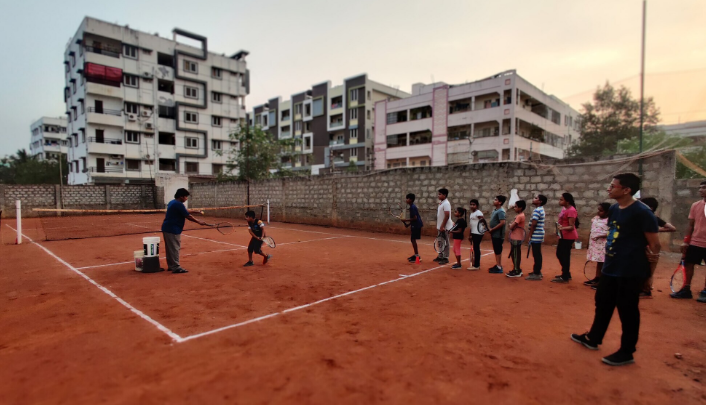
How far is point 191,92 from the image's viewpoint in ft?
138

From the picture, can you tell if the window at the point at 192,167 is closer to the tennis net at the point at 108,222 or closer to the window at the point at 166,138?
the window at the point at 166,138

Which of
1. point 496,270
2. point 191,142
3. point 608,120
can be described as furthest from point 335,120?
point 496,270

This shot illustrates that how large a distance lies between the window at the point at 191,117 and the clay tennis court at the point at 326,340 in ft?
124

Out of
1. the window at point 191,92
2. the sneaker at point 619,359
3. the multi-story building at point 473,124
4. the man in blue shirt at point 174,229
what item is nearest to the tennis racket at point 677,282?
the sneaker at point 619,359

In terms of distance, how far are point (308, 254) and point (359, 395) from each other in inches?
283

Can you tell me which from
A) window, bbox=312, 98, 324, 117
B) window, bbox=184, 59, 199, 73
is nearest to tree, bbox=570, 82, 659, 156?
window, bbox=312, 98, 324, 117

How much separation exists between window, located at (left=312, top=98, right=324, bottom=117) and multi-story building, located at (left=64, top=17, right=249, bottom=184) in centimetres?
1376

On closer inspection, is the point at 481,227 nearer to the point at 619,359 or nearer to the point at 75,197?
the point at 619,359

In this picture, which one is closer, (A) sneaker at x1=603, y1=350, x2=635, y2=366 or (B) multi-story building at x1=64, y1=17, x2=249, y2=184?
(A) sneaker at x1=603, y1=350, x2=635, y2=366

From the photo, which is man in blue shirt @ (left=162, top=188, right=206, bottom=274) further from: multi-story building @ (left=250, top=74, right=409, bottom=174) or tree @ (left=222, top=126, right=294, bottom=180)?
multi-story building @ (left=250, top=74, right=409, bottom=174)

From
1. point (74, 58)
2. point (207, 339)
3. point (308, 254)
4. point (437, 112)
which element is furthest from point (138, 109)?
point (207, 339)

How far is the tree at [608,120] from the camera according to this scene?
31.8 m

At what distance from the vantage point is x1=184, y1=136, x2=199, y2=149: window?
4166cm

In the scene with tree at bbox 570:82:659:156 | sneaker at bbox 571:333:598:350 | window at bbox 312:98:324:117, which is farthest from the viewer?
window at bbox 312:98:324:117
